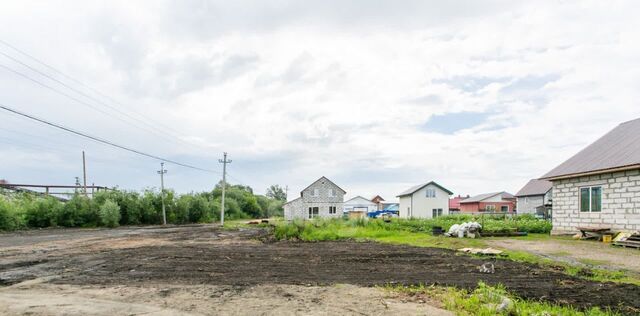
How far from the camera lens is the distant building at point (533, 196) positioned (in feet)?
141

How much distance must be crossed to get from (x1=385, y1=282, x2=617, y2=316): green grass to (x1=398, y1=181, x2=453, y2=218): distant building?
3913 cm

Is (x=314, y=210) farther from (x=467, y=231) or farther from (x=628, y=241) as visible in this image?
(x=628, y=241)

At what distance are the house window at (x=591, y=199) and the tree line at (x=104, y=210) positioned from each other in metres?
32.7

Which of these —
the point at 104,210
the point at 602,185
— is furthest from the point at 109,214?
the point at 602,185

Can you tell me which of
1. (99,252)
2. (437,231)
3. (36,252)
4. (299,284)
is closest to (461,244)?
(437,231)

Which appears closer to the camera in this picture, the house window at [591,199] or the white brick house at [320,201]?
the house window at [591,199]

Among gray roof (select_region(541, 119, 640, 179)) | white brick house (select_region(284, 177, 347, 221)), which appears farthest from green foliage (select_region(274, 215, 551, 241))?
white brick house (select_region(284, 177, 347, 221))

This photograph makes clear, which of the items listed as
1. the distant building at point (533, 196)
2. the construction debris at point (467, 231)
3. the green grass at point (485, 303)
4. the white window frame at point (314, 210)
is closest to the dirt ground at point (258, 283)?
the green grass at point (485, 303)

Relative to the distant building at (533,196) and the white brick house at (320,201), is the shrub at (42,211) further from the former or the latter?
the distant building at (533,196)

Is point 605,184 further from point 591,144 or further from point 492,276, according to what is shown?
point 492,276

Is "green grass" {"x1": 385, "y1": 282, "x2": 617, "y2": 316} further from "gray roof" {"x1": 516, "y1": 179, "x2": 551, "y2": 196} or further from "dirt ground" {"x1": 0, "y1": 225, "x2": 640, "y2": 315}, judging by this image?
"gray roof" {"x1": 516, "y1": 179, "x2": 551, "y2": 196}

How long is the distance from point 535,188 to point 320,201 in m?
23.8

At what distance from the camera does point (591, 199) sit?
56.0ft

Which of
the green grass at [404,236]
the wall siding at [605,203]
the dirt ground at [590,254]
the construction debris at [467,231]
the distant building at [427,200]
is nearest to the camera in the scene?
the green grass at [404,236]
